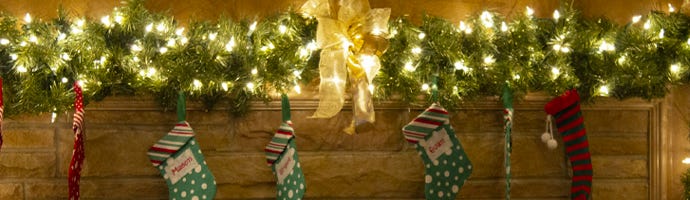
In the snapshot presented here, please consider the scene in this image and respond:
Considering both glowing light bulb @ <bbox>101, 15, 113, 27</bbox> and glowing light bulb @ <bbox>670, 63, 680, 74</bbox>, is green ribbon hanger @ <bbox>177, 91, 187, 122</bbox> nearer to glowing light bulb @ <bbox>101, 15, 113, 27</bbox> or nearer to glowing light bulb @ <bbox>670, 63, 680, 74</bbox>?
glowing light bulb @ <bbox>101, 15, 113, 27</bbox>

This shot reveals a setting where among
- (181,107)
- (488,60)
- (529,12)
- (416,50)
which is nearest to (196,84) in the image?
(181,107)

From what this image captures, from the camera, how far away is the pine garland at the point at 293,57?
7.31 feet

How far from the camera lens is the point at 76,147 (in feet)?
7.27

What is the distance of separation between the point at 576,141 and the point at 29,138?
2017mm

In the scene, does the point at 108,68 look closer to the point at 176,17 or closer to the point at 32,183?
the point at 176,17

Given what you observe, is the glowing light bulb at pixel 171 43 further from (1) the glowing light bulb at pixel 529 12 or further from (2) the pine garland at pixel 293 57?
(1) the glowing light bulb at pixel 529 12

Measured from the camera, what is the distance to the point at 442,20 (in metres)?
2.40

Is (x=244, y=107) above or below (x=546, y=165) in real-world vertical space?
above

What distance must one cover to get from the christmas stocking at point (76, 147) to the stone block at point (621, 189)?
1.91 metres

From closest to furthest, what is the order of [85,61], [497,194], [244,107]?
[85,61]
[244,107]
[497,194]

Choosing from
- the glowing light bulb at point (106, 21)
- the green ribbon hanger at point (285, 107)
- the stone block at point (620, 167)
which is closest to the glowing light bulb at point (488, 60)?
the stone block at point (620, 167)

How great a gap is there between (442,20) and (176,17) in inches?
39.1

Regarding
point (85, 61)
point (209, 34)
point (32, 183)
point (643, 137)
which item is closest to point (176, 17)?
point (209, 34)

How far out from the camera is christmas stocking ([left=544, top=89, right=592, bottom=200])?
7.93 ft
